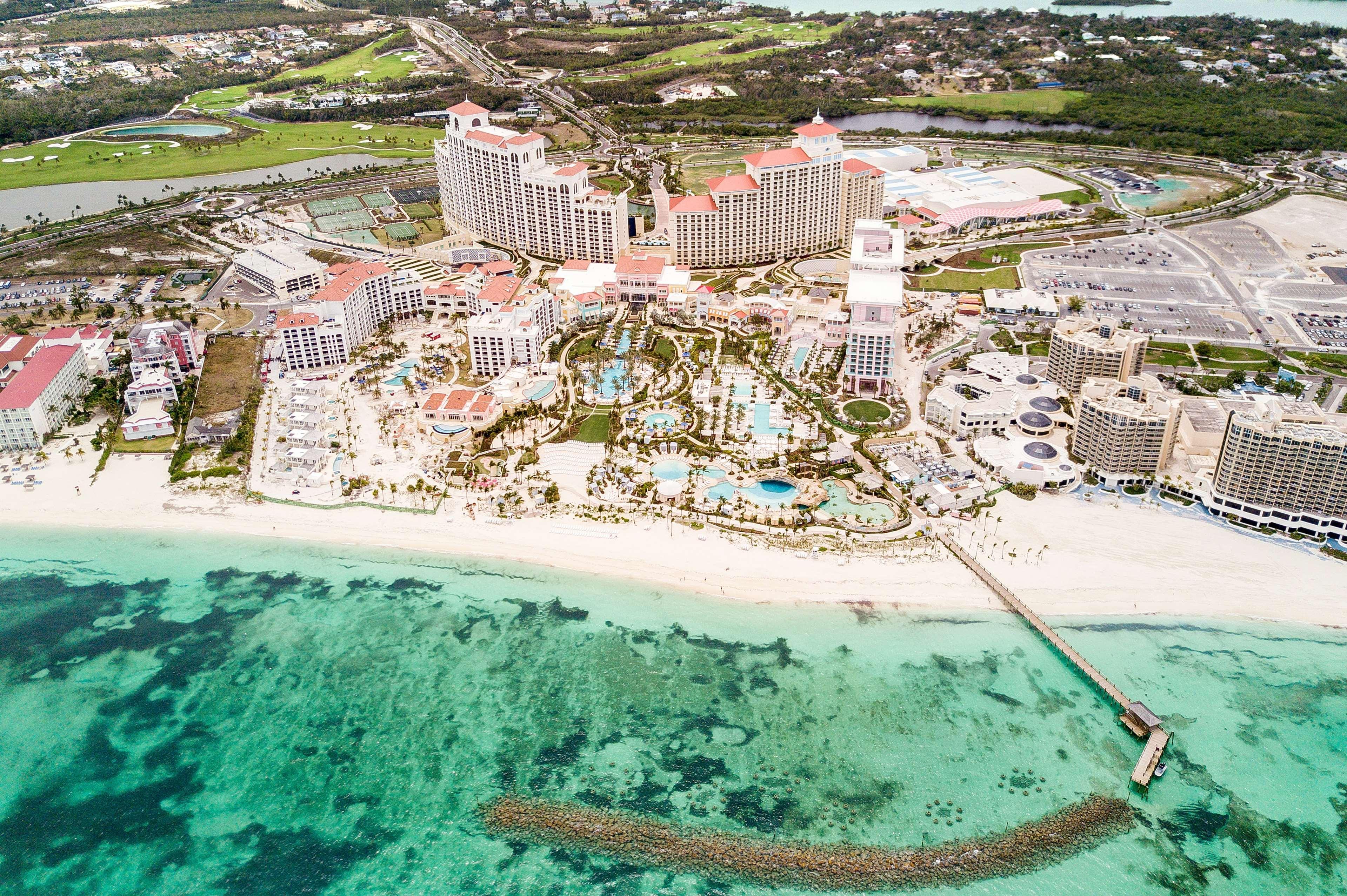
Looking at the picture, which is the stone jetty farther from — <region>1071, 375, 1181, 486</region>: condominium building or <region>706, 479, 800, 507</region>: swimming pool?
<region>1071, 375, 1181, 486</region>: condominium building

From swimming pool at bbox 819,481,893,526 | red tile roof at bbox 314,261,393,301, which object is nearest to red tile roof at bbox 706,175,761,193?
red tile roof at bbox 314,261,393,301

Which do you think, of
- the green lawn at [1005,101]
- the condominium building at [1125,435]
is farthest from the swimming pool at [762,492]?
the green lawn at [1005,101]

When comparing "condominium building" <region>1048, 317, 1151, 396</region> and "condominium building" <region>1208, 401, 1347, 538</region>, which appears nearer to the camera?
"condominium building" <region>1208, 401, 1347, 538</region>

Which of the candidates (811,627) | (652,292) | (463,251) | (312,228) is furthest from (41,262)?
(811,627)

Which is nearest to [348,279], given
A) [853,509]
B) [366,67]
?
[853,509]

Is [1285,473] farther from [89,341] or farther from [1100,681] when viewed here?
[89,341]

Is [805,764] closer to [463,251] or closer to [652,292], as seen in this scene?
[652,292]
